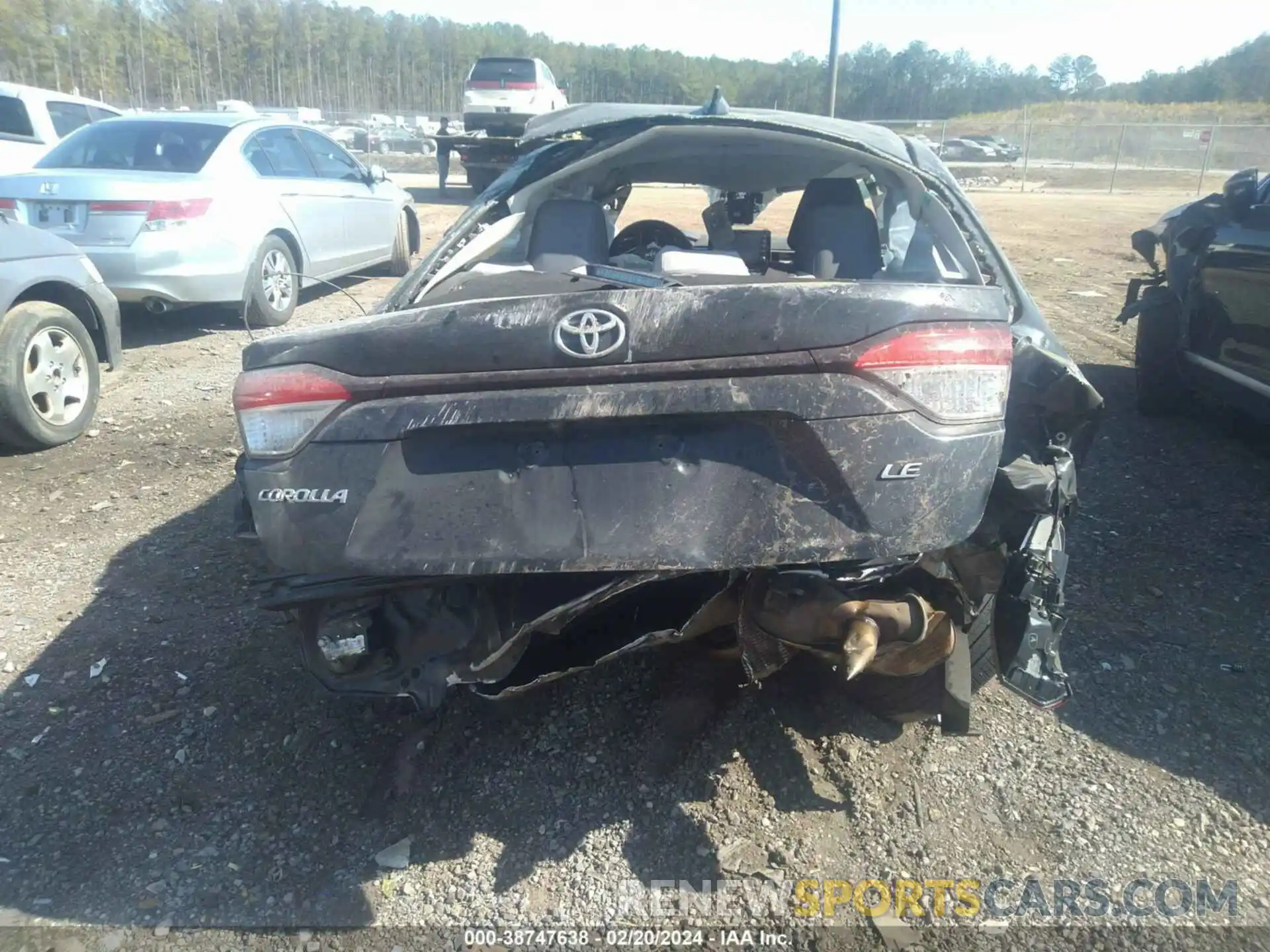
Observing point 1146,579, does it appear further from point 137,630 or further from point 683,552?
point 137,630

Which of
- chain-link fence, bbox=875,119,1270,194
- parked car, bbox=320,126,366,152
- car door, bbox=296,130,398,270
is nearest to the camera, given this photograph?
car door, bbox=296,130,398,270

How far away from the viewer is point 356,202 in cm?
926

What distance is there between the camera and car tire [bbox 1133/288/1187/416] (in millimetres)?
5477

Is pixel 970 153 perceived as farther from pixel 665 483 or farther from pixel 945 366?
pixel 665 483

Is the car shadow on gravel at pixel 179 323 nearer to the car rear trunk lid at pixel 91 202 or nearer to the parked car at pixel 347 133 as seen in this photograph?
the car rear trunk lid at pixel 91 202

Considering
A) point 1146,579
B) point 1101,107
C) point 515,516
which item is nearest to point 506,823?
point 515,516

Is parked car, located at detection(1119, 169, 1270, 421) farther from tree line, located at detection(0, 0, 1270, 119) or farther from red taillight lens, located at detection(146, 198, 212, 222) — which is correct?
tree line, located at detection(0, 0, 1270, 119)

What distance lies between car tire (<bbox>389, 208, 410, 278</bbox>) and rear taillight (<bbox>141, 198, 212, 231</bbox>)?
303 centimetres

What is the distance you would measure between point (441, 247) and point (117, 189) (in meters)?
5.00

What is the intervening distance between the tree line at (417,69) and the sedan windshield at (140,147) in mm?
49446

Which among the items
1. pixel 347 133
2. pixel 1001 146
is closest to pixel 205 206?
pixel 1001 146

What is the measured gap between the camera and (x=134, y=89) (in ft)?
214

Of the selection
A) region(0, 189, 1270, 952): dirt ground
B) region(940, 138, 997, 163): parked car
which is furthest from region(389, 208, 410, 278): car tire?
region(940, 138, 997, 163): parked car

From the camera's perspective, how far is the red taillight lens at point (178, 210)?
6.96 m
